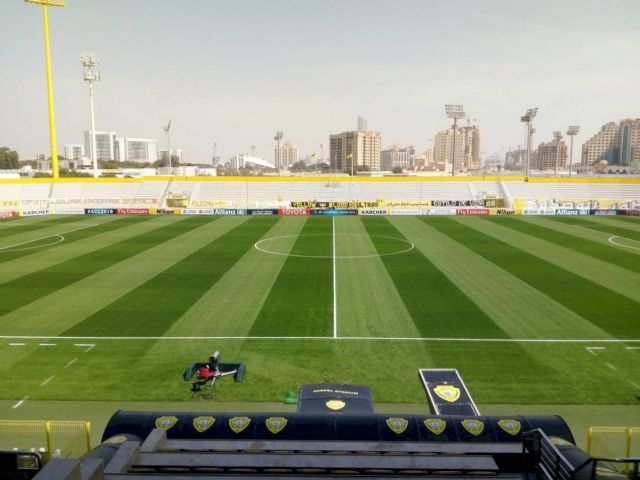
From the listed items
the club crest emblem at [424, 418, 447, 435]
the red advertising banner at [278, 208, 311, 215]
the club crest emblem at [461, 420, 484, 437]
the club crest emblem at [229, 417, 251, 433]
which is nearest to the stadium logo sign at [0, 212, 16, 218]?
the red advertising banner at [278, 208, 311, 215]

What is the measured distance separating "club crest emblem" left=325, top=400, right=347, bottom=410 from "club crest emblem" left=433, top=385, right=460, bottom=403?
2.67 metres

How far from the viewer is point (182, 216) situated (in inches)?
2451

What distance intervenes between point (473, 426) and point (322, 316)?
12398mm

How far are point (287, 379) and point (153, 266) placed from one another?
735 inches

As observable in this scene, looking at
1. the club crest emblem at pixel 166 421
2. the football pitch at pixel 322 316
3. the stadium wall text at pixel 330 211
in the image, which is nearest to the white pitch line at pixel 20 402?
the football pitch at pixel 322 316

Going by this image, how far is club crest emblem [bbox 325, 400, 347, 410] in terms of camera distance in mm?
11430

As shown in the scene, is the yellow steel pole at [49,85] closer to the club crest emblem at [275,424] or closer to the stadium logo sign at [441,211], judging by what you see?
the stadium logo sign at [441,211]

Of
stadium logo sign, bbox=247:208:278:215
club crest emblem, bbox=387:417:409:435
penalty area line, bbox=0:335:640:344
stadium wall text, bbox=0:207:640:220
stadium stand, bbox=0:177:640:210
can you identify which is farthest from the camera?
stadium stand, bbox=0:177:640:210

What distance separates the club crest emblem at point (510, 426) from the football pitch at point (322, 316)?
4.77 metres

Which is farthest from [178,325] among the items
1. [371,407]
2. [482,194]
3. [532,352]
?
[482,194]

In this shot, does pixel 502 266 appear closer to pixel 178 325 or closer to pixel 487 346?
pixel 487 346

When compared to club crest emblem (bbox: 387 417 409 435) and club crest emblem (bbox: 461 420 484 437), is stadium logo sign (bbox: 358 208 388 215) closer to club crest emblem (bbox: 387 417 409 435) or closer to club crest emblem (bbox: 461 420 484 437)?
club crest emblem (bbox: 461 420 484 437)

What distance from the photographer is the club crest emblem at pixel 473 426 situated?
9.37 m

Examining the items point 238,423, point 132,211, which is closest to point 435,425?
point 238,423
